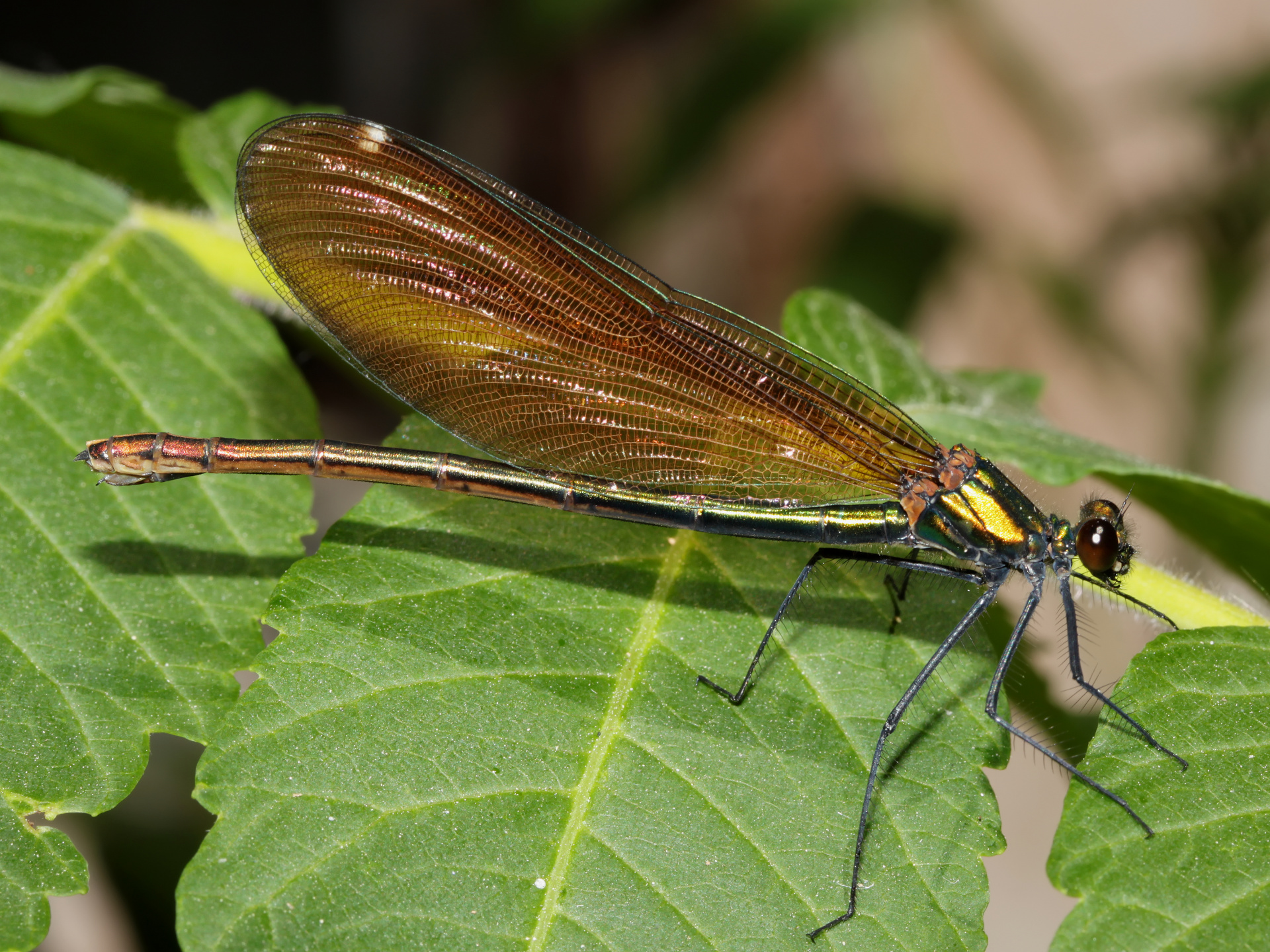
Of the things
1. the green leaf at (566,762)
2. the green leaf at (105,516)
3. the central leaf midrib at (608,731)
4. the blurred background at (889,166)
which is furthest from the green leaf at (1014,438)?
the green leaf at (105,516)

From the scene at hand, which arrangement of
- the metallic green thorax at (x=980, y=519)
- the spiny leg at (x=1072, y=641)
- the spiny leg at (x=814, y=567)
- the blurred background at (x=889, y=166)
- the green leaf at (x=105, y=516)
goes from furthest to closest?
the blurred background at (x=889, y=166) < the metallic green thorax at (x=980, y=519) < the spiny leg at (x=1072, y=641) < the spiny leg at (x=814, y=567) < the green leaf at (x=105, y=516)

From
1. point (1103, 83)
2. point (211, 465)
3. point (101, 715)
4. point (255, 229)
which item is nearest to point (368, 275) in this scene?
point (255, 229)

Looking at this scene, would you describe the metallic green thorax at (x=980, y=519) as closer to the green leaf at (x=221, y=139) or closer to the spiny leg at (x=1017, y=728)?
the spiny leg at (x=1017, y=728)

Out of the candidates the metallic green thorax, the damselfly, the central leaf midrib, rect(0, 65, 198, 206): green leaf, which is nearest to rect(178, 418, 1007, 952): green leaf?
the central leaf midrib

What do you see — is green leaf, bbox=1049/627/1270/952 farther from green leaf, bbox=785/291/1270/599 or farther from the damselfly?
the damselfly

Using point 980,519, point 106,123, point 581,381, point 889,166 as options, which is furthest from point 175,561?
point 889,166
